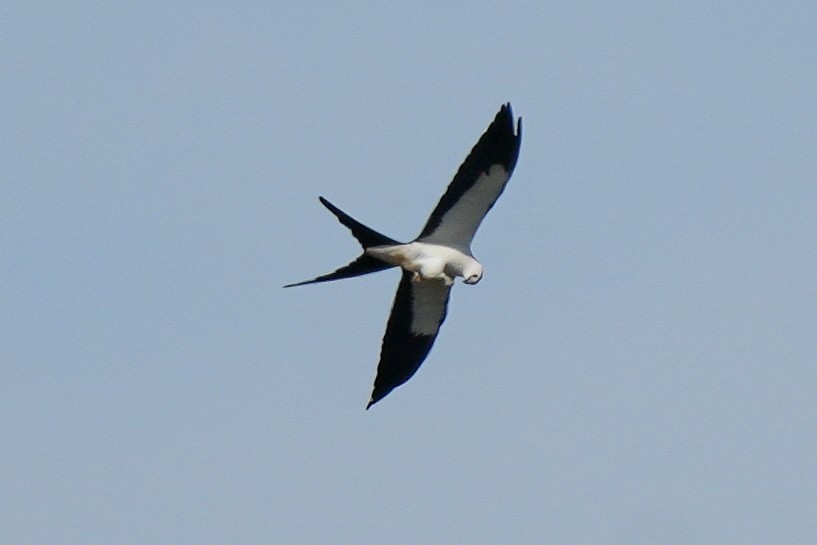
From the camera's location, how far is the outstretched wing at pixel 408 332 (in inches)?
1196

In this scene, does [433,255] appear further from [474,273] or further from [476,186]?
[476,186]

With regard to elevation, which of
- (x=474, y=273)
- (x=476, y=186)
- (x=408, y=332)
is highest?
(x=476, y=186)

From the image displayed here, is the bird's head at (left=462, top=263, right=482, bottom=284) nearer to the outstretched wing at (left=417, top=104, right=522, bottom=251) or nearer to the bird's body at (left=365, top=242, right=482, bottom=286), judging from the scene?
the bird's body at (left=365, top=242, right=482, bottom=286)

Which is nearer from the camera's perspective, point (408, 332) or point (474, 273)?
point (474, 273)

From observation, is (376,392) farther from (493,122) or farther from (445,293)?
Result: (493,122)

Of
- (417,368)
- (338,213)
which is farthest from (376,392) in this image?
(338,213)

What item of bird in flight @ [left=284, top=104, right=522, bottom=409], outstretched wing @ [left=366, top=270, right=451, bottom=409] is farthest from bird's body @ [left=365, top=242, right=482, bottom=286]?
outstretched wing @ [left=366, top=270, right=451, bottom=409]

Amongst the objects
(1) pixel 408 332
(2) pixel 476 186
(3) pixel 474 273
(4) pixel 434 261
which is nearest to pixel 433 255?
(4) pixel 434 261

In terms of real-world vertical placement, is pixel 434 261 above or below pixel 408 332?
above

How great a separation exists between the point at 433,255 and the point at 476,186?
0.94 m

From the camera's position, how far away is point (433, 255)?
29688mm

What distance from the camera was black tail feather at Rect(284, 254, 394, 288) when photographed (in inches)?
1151

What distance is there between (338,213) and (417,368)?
8.81 feet

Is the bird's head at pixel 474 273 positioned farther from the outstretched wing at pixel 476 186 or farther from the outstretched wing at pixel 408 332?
the outstretched wing at pixel 408 332
